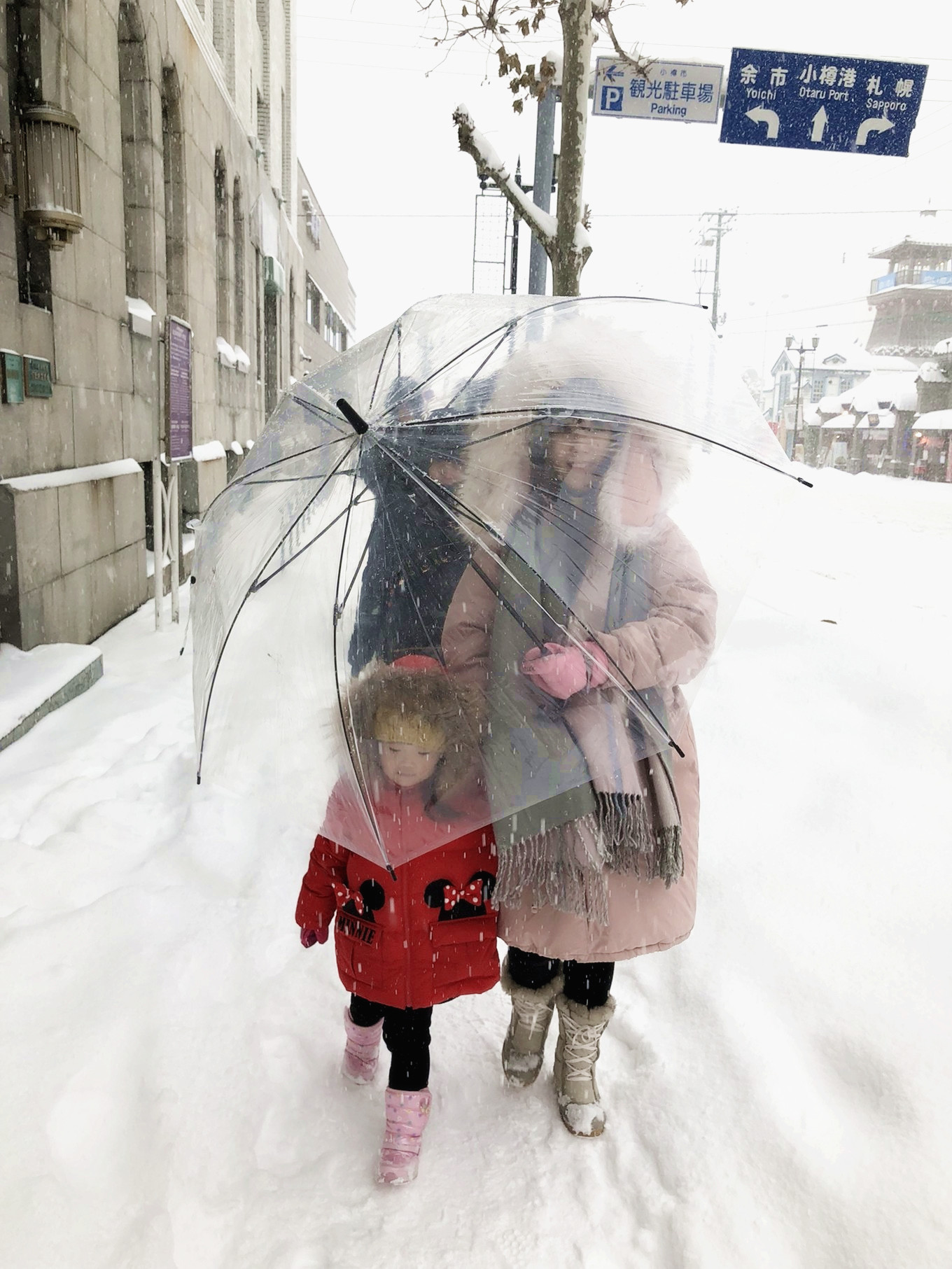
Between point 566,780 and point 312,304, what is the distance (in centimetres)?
3398

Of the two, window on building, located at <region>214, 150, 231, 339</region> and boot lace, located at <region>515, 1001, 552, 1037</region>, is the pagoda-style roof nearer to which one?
window on building, located at <region>214, 150, 231, 339</region>

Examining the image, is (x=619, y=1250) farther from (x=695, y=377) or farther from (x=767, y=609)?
(x=767, y=609)

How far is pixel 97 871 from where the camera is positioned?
10.8ft

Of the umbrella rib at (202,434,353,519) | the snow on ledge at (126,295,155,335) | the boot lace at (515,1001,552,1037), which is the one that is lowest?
the boot lace at (515,1001,552,1037)

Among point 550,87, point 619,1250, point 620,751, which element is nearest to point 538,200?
point 550,87

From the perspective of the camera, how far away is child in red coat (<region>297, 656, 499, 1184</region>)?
1.84 m

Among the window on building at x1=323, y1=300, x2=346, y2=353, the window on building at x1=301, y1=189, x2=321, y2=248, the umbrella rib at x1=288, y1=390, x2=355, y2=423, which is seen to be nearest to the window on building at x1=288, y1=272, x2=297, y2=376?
the window on building at x1=301, y1=189, x2=321, y2=248

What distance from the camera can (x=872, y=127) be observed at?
7.77 m

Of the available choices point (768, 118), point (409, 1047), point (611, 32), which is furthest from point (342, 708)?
point (768, 118)

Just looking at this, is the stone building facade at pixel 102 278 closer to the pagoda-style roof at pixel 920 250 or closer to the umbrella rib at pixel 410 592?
the umbrella rib at pixel 410 592

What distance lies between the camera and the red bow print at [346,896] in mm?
2119

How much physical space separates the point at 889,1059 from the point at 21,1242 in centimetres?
213

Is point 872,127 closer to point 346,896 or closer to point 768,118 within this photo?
point 768,118

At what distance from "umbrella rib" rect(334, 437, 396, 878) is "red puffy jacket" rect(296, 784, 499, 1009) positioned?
0.20m
